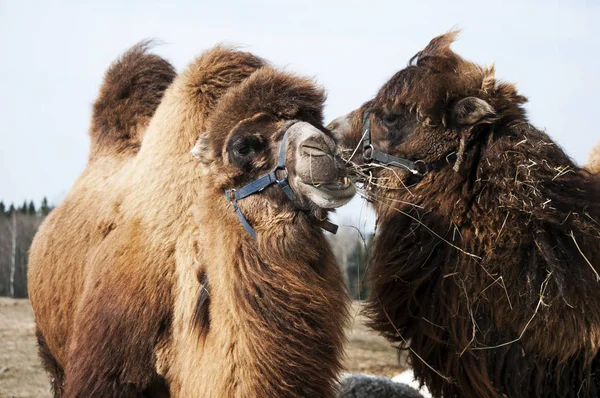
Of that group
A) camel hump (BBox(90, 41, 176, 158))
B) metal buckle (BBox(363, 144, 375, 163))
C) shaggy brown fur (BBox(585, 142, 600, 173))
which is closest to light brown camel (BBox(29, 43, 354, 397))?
metal buckle (BBox(363, 144, 375, 163))

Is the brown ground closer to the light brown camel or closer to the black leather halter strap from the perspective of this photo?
the black leather halter strap

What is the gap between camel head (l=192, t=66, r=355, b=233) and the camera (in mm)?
3508

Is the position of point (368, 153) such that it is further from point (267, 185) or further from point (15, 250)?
point (15, 250)

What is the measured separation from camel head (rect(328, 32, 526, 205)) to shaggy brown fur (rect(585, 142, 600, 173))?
1.28m

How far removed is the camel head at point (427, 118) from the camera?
4.39m

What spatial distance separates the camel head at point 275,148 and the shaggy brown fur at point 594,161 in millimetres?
2637

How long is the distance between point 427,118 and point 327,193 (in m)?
1.35

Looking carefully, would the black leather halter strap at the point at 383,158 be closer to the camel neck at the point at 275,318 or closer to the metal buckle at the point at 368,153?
the metal buckle at the point at 368,153

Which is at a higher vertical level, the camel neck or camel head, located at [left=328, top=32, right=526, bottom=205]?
camel head, located at [left=328, top=32, right=526, bottom=205]

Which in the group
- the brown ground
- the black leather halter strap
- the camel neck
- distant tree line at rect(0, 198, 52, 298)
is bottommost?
distant tree line at rect(0, 198, 52, 298)

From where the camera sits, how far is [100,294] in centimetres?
424

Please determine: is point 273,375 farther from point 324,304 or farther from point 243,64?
point 243,64

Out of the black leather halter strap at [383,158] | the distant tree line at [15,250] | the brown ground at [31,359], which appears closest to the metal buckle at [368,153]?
the black leather halter strap at [383,158]

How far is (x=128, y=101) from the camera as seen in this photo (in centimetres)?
594
